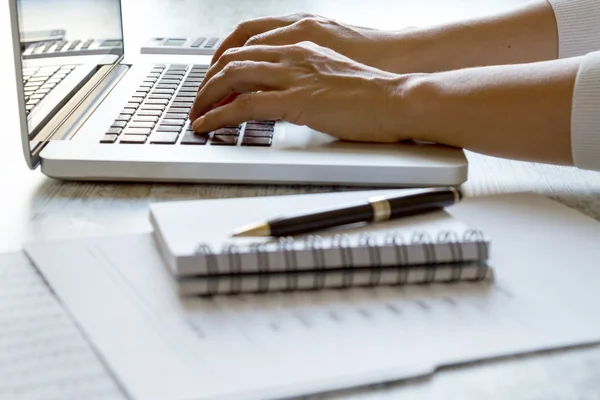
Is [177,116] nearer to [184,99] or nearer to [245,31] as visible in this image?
[184,99]

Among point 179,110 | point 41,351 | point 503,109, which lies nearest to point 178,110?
point 179,110

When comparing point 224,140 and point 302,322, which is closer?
point 302,322

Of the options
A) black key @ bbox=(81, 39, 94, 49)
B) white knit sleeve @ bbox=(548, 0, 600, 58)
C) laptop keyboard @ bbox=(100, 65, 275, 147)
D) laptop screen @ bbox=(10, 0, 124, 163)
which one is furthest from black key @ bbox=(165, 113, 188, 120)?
white knit sleeve @ bbox=(548, 0, 600, 58)

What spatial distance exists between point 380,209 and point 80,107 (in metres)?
0.46

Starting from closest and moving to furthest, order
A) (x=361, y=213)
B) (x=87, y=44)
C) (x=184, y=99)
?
1. (x=361, y=213)
2. (x=184, y=99)
3. (x=87, y=44)

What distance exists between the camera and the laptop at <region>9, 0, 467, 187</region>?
2.41ft

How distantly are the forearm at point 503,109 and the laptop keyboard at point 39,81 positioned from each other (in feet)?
1.23

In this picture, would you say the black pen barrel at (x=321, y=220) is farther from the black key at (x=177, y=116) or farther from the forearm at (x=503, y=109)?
the black key at (x=177, y=116)

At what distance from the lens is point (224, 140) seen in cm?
80

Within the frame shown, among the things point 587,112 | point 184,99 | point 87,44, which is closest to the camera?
point 587,112

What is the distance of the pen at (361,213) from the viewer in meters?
0.53

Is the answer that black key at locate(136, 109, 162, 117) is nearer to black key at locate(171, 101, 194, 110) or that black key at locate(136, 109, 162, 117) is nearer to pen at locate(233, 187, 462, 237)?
black key at locate(171, 101, 194, 110)

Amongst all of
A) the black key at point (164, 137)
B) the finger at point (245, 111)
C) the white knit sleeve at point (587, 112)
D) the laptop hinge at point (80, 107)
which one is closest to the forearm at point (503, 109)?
the white knit sleeve at point (587, 112)

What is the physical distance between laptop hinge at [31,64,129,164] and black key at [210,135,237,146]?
145mm
